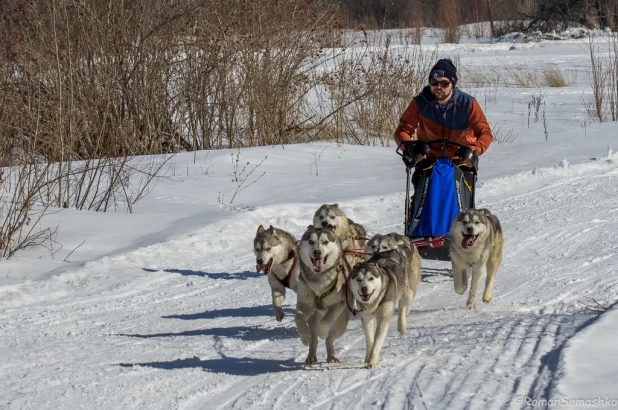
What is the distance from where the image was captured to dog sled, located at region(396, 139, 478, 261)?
7414 millimetres

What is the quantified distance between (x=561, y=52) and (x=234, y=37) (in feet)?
72.2

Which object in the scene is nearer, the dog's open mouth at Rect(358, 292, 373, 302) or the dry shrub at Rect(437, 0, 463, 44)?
the dog's open mouth at Rect(358, 292, 373, 302)

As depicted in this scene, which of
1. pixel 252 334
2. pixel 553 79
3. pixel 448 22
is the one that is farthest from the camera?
pixel 448 22

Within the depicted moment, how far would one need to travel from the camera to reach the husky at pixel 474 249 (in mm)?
6844

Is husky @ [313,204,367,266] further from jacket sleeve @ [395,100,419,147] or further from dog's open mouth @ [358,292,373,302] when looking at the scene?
dog's open mouth @ [358,292,373,302]

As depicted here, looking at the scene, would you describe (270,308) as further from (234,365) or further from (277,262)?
(234,365)

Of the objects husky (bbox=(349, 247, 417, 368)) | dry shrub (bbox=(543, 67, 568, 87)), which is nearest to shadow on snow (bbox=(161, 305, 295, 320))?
husky (bbox=(349, 247, 417, 368))

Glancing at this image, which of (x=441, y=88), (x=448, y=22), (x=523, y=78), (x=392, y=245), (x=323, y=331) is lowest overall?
(x=323, y=331)

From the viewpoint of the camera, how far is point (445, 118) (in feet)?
25.9

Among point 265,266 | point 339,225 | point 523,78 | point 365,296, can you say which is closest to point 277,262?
point 265,266

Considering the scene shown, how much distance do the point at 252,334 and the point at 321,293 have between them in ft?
2.67

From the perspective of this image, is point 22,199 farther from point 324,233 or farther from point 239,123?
point 239,123

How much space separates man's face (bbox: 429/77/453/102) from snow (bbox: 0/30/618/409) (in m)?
1.45

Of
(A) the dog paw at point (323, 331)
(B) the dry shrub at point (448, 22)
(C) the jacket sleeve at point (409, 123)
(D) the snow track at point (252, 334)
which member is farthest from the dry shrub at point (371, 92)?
(B) the dry shrub at point (448, 22)
